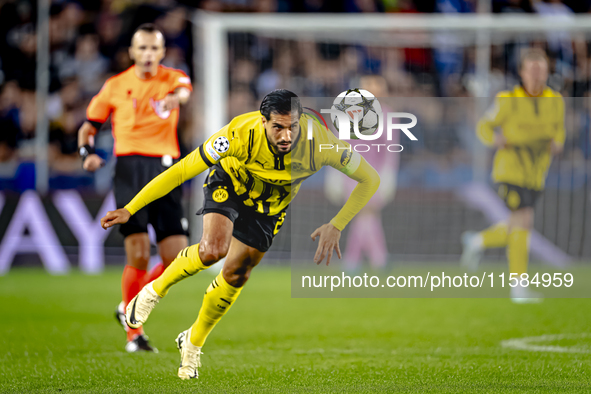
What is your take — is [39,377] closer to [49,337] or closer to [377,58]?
[49,337]

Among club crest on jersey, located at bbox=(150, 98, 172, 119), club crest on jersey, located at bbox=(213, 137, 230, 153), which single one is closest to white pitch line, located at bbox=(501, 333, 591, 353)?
club crest on jersey, located at bbox=(213, 137, 230, 153)

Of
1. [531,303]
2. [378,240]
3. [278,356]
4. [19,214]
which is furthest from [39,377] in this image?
[19,214]

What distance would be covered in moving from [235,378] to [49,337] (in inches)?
85.3

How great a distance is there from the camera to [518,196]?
7625mm

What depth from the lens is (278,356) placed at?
4.80 m

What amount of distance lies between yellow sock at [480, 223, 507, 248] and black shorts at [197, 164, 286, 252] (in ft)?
15.5

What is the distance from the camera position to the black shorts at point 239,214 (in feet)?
13.8

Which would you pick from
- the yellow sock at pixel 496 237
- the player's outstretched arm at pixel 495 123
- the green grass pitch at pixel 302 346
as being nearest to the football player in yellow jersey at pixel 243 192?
the green grass pitch at pixel 302 346

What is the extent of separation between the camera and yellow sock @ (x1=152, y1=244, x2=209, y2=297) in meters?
4.13

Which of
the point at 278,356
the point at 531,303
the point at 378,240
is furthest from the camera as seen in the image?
the point at 378,240

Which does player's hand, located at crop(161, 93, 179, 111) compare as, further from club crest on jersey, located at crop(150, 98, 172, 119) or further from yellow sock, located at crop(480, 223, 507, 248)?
yellow sock, located at crop(480, 223, 507, 248)

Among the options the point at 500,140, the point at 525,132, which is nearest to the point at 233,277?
the point at 500,140

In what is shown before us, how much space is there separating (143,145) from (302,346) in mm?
1795

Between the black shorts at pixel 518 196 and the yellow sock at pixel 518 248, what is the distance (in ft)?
0.82
